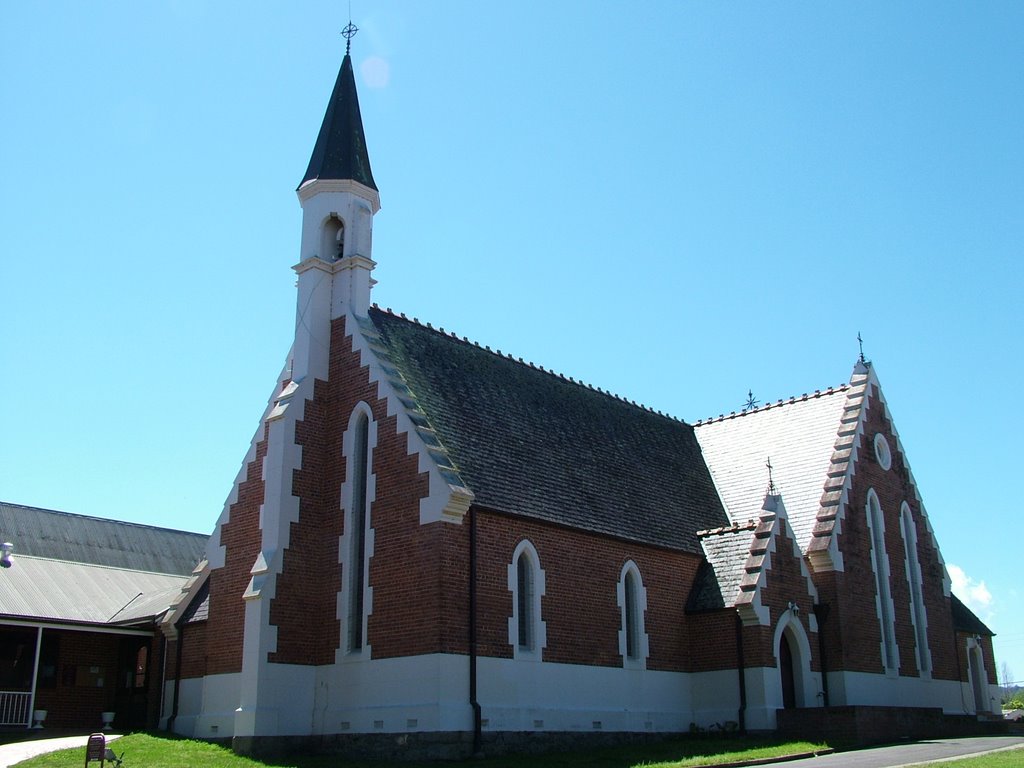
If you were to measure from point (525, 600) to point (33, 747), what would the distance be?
1126 cm

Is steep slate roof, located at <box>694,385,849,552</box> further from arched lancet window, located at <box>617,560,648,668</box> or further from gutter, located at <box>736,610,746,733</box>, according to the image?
arched lancet window, located at <box>617,560,648,668</box>

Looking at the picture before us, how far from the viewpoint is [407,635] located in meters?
22.3

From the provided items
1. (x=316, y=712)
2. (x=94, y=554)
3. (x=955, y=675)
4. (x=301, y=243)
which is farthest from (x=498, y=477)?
(x=94, y=554)

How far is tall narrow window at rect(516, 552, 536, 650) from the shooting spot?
78.6 ft

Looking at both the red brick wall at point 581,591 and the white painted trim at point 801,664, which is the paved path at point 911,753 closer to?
the white painted trim at point 801,664

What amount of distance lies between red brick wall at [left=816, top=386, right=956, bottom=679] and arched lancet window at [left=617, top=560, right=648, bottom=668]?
597 cm

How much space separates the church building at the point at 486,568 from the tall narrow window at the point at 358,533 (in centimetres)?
6

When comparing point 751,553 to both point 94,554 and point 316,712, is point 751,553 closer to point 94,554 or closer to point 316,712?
point 316,712

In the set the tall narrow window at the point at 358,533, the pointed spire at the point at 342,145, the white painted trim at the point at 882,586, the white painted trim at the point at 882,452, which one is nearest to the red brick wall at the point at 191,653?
the tall narrow window at the point at 358,533

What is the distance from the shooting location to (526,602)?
24.3 metres

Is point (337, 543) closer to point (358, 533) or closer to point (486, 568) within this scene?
point (358, 533)

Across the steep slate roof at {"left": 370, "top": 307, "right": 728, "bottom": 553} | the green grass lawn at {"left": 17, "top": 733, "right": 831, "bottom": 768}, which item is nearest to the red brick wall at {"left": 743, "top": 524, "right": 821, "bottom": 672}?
the steep slate roof at {"left": 370, "top": 307, "right": 728, "bottom": 553}

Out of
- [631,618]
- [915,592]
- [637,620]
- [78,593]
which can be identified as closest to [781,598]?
[637,620]

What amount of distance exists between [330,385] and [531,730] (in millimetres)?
9665
